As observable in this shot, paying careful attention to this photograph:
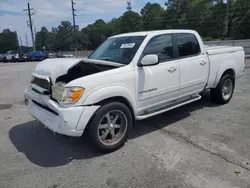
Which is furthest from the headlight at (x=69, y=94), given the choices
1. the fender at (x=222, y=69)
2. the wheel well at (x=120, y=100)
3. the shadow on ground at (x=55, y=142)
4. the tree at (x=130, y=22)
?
the tree at (x=130, y=22)

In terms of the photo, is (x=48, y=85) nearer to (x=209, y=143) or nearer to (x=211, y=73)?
(x=209, y=143)

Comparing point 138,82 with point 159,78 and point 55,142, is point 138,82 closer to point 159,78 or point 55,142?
point 159,78

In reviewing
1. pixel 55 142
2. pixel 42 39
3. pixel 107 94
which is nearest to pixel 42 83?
pixel 55 142

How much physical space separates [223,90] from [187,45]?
1.83 metres

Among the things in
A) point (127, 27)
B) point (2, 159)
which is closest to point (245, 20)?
point (2, 159)

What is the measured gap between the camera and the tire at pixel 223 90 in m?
5.63

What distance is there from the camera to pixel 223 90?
5.83 metres

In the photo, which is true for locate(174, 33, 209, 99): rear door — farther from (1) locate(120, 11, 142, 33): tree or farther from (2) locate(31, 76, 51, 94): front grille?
(1) locate(120, 11, 142, 33): tree

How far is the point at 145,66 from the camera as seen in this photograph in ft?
12.8

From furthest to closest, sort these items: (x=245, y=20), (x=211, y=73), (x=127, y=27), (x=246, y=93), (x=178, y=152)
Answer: (x=127, y=27) < (x=245, y=20) < (x=246, y=93) < (x=211, y=73) < (x=178, y=152)

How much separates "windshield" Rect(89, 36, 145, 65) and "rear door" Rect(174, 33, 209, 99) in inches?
38.8

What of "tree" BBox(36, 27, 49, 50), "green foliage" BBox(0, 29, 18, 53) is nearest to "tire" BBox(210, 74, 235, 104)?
"green foliage" BBox(0, 29, 18, 53)

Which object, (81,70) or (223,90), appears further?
(223,90)

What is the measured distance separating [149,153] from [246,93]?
4828 millimetres
